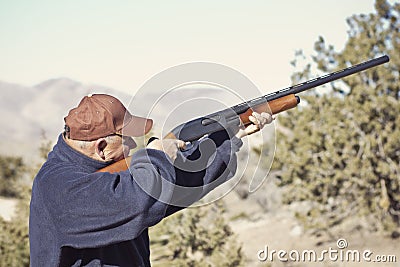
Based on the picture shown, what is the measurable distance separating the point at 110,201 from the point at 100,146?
1.15 feet

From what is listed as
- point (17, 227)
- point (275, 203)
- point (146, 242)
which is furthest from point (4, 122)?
point (146, 242)

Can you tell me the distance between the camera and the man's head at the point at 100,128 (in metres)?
2.90

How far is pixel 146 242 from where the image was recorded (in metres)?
3.27

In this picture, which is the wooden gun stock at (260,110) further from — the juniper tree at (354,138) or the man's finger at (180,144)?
the juniper tree at (354,138)

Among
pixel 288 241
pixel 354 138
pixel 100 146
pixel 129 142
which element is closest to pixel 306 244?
pixel 288 241

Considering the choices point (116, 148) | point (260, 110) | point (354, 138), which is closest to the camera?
point (116, 148)

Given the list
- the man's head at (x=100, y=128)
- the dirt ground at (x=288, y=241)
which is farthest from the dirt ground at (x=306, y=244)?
the man's head at (x=100, y=128)

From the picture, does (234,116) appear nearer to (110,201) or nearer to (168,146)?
(168,146)

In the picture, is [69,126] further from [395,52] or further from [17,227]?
[395,52]

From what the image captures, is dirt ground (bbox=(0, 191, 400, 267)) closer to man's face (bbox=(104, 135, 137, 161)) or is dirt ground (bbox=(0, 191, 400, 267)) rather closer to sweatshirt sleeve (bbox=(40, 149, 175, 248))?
man's face (bbox=(104, 135, 137, 161))

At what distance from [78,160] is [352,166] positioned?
21.4 ft

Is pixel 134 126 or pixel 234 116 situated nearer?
pixel 134 126

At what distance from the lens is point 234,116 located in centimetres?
327

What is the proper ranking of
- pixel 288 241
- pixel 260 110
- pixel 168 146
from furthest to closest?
pixel 288 241, pixel 260 110, pixel 168 146
